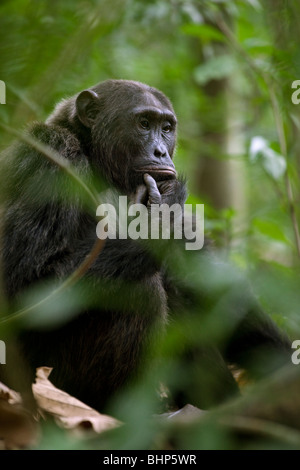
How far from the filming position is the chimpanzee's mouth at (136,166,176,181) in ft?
15.3

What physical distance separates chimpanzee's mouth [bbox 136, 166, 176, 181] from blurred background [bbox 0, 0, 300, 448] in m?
0.48

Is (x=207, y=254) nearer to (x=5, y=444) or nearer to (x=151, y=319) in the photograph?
(x=151, y=319)

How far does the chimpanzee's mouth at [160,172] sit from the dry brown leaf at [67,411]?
206cm

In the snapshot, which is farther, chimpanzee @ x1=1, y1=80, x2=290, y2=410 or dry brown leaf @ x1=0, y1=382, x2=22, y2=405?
chimpanzee @ x1=1, y1=80, x2=290, y2=410

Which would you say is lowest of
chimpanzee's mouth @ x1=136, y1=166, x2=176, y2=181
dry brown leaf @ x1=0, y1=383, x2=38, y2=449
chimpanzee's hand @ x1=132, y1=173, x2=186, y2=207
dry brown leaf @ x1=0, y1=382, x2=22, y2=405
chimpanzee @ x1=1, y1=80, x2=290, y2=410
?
dry brown leaf @ x1=0, y1=383, x2=38, y2=449

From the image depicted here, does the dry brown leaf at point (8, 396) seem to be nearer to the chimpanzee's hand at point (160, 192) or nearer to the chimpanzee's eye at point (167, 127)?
the chimpanzee's hand at point (160, 192)

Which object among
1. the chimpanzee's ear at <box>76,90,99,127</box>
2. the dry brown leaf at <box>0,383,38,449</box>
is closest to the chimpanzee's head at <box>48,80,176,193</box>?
the chimpanzee's ear at <box>76,90,99,127</box>

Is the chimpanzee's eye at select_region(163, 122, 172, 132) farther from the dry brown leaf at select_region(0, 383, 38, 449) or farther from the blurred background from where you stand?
the dry brown leaf at select_region(0, 383, 38, 449)

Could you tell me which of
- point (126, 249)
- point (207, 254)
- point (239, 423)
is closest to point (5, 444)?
point (239, 423)

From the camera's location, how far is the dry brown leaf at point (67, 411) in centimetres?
271

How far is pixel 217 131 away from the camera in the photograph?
9094 millimetres

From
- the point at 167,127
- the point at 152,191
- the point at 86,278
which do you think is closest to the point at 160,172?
the point at 152,191

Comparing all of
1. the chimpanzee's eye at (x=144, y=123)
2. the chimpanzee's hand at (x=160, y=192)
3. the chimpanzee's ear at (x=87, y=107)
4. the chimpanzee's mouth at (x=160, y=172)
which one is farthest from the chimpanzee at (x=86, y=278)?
the chimpanzee's eye at (x=144, y=123)
